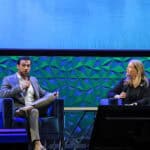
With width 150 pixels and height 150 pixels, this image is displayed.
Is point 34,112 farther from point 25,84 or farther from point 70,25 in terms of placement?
point 70,25

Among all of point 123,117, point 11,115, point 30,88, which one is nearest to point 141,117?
point 123,117

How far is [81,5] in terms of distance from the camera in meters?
5.42

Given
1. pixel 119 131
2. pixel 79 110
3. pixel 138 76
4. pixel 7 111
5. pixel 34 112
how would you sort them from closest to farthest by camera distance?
pixel 119 131 < pixel 34 112 < pixel 7 111 < pixel 138 76 < pixel 79 110

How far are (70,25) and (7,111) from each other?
5.65ft

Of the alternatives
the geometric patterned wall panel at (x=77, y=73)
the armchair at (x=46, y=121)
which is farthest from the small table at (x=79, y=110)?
the armchair at (x=46, y=121)

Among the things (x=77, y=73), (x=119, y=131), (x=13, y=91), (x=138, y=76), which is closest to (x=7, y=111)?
(x=13, y=91)

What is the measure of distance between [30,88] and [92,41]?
1.31 metres

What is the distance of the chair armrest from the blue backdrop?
4.70 ft

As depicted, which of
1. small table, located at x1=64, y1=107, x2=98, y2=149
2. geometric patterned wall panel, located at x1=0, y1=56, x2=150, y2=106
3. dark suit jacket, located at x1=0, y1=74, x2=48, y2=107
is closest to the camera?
dark suit jacket, located at x1=0, y1=74, x2=48, y2=107

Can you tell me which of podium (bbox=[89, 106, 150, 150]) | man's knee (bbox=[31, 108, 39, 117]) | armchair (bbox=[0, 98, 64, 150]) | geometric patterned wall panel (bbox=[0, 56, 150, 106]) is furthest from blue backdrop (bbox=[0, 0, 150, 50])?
podium (bbox=[89, 106, 150, 150])

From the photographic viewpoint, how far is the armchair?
4051 millimetres

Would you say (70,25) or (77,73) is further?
A: (70,25)

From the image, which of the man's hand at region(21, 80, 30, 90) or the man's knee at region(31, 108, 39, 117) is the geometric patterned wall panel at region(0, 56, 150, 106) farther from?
the man's knee at region(31, 108, 39, 117)

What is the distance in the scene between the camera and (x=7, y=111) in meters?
4.07
